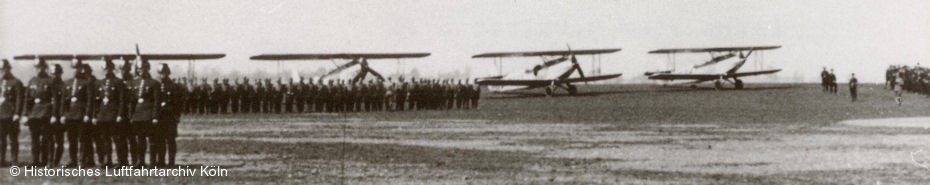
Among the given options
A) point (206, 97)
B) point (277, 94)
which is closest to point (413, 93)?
point (277, 94)

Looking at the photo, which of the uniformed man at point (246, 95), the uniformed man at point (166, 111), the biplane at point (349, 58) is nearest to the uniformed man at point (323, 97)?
the uniformed man at point (246, 95)

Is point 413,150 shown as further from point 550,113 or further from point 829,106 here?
point 829,106

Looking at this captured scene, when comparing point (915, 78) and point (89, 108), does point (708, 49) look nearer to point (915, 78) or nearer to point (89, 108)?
point (915, 78)

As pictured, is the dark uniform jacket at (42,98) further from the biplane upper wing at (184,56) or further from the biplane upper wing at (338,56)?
the biplane upper wing at (338,56)

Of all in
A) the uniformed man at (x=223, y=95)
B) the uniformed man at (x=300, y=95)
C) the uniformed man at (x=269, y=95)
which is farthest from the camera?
the uniformed man at (x=300, y=95)

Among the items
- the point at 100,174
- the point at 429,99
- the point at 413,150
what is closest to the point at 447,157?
the point at 413,150

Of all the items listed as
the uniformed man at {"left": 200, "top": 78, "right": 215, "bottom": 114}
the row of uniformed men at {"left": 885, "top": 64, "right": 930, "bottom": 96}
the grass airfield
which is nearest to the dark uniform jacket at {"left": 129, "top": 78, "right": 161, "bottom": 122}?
the grass airfield
